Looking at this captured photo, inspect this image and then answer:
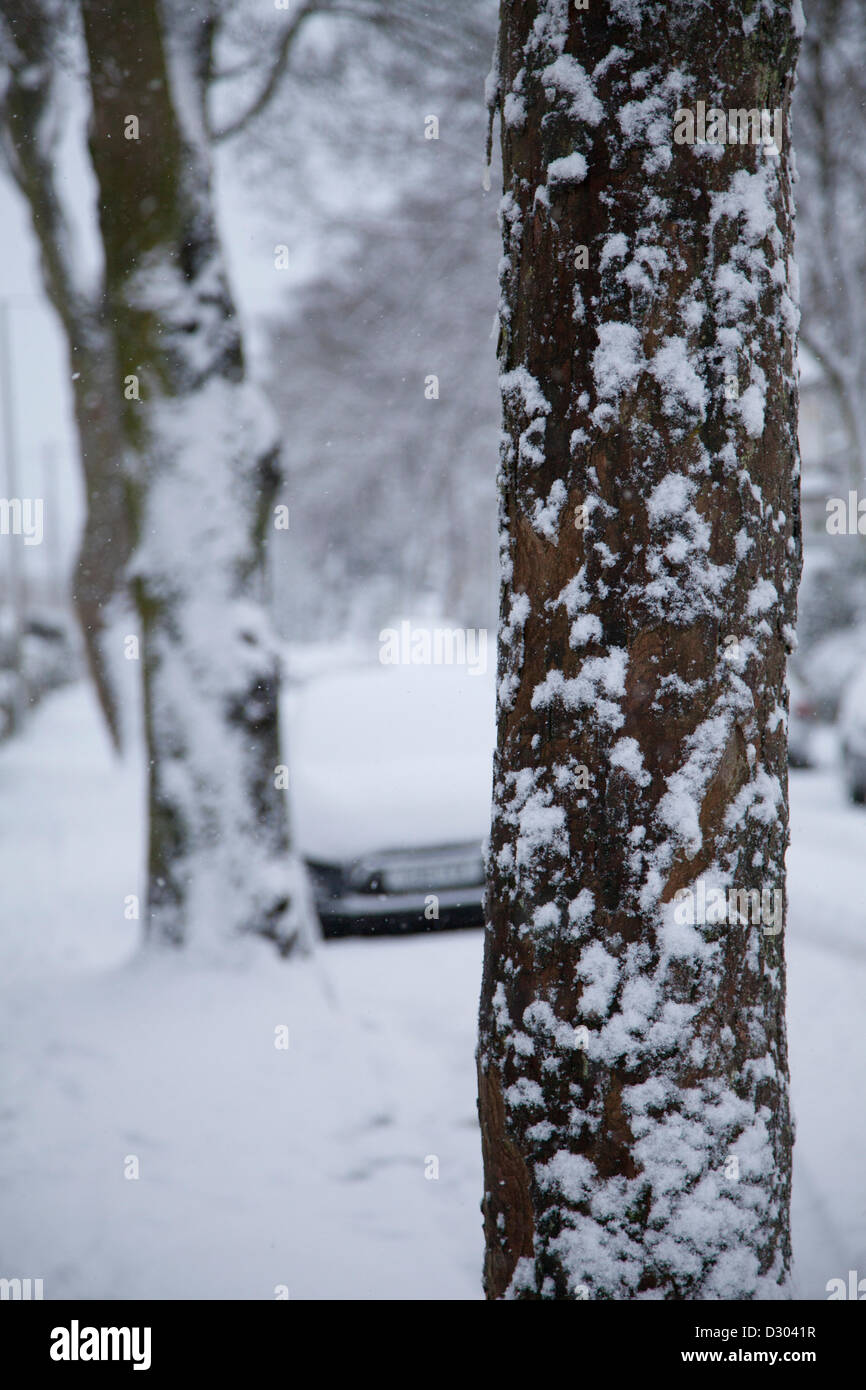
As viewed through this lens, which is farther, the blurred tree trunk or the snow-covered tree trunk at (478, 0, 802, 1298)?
the blurred tree trunk

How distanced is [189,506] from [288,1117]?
8.44 ft

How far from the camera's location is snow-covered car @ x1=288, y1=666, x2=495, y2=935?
4.58 meters

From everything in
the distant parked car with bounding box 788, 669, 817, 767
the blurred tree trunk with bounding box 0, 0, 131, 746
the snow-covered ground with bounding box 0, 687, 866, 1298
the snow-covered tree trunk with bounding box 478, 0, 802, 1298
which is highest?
the blurred tree trunk with bounding box 0, 0, 131, 746

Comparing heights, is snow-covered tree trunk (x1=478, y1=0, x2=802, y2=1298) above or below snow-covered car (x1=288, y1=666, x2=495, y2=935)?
above

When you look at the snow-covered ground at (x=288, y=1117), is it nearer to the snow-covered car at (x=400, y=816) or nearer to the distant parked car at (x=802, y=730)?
the snow-covered car at (x=400, y=816)

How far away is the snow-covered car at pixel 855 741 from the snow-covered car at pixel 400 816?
13.1 feet

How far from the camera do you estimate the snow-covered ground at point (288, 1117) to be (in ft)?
8.67

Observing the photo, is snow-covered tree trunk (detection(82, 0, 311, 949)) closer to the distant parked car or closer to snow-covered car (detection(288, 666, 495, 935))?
snow-covered car (detection(288, 666, 495, 935))

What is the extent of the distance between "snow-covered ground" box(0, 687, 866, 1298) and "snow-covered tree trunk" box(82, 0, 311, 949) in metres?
0.43

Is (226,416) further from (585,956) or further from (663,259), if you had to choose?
(585,956)

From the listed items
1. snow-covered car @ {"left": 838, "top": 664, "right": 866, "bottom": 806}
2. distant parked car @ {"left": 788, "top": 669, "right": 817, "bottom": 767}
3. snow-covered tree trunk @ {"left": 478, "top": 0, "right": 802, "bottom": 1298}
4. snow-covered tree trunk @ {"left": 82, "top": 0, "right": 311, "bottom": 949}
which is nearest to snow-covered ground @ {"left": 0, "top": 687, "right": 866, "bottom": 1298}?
snow-covered tree trunk @ {"left": 82, "top": 0, "right": 311, "bottom": 949}

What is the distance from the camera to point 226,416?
4.18 metres

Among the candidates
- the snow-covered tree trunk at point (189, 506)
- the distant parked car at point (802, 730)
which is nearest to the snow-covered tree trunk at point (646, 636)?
the snow-covered tree trunk at point (189, 506)

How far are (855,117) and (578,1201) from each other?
8.51m
